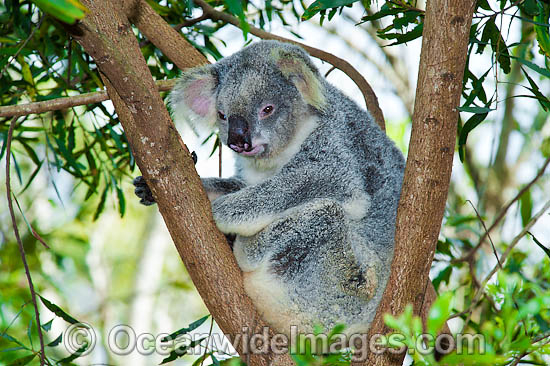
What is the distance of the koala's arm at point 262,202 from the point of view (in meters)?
2.56

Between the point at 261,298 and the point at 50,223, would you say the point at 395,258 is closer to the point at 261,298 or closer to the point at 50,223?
the point at 261,298

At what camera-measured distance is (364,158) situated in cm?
280

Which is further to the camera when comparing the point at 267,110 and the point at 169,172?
the point at 267,110

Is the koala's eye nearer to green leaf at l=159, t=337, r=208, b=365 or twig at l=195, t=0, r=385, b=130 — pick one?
twig at l=195, t=0, r=385, b=130

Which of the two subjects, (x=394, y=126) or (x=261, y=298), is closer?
(x=261, y=298)

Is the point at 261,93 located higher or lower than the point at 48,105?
higher

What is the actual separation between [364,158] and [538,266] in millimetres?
2148

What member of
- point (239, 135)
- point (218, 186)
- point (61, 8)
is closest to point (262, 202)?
point (239, 135)

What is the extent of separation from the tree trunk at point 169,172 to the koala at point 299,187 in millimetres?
283

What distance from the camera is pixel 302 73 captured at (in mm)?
2770

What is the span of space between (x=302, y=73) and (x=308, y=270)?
91 centimetres

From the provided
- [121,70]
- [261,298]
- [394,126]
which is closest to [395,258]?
[261,298]

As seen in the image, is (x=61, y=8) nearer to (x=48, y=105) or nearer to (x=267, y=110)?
(x=48, y=105)

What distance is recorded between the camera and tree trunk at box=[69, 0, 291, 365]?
6.53 feet
